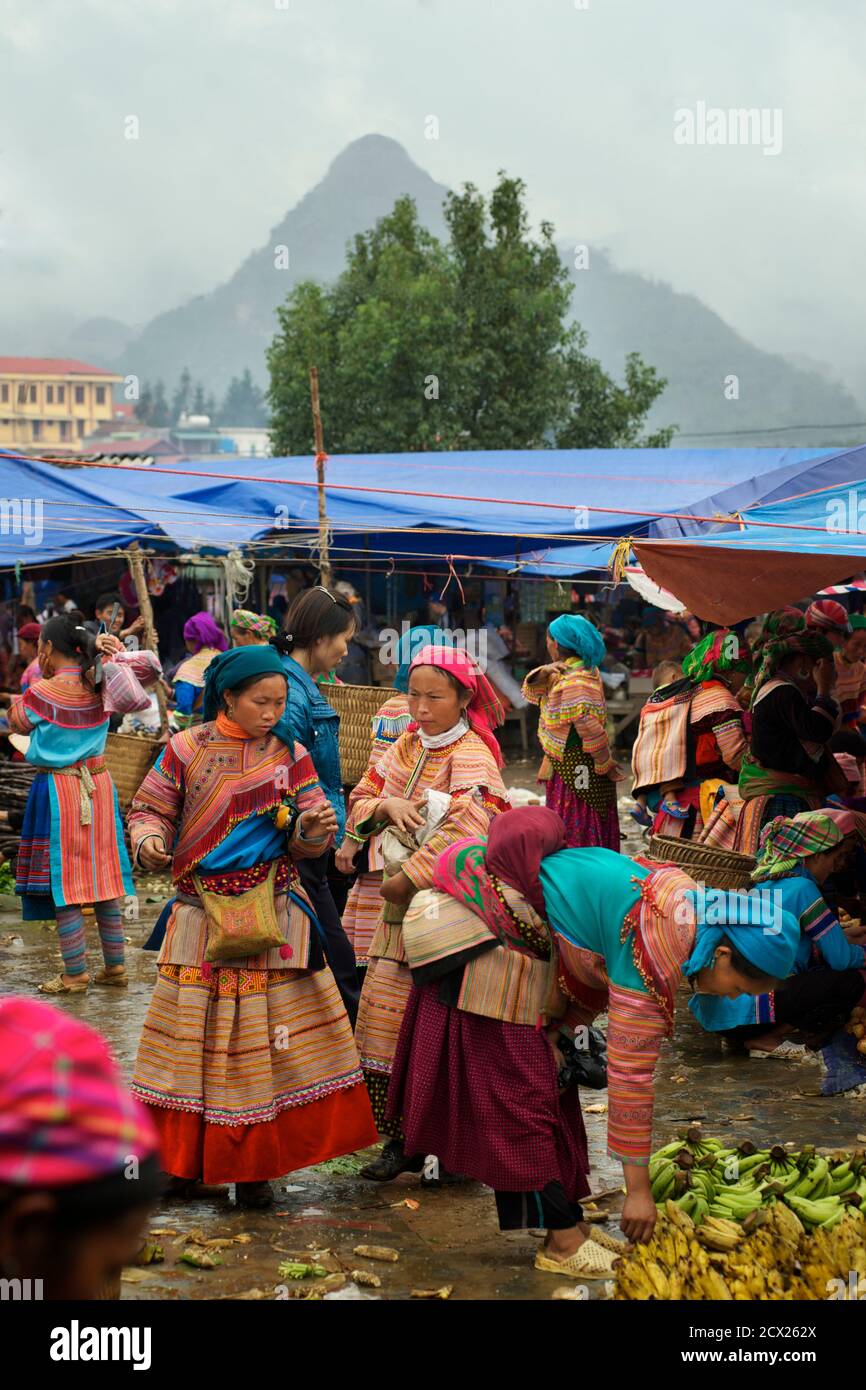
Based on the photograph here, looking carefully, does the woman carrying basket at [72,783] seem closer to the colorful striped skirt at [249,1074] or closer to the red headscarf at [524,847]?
the colorful striped skirt at [249,1074]

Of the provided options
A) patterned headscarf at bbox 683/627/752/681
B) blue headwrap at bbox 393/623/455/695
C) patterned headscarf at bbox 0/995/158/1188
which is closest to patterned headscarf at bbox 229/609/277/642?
blue headwrap at bbox 393/623/455/695

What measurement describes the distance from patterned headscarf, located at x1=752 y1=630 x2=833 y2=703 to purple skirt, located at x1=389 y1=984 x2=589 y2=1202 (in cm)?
277

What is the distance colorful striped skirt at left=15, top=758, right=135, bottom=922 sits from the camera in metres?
6.97

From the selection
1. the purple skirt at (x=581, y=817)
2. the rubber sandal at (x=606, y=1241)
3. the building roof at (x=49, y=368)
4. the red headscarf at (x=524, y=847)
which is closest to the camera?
the red headscarf at (x=524, y=847)

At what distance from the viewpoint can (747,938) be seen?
329cm

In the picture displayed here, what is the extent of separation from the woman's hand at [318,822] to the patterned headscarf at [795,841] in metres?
1.97

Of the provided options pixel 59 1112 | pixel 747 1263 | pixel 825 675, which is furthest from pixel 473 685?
pixel 59 1112

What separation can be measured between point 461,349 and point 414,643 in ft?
82.8

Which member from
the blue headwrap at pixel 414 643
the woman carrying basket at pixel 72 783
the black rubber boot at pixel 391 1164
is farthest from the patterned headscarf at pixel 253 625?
the black rubber boot at pixel 391 1164

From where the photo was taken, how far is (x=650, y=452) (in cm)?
2011

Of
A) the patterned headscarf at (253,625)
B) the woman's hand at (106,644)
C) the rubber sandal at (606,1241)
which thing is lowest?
the rubber sandal at (606,1241)

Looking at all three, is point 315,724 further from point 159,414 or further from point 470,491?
point 159,414

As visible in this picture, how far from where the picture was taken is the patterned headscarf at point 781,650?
630 cm
